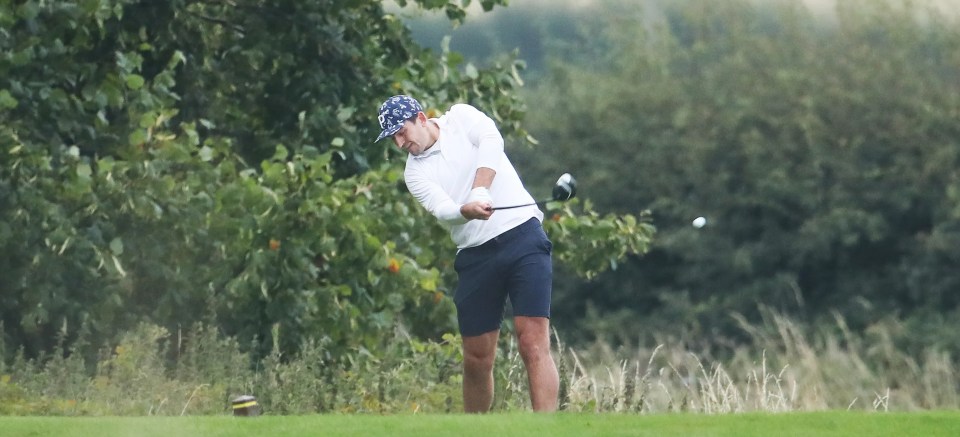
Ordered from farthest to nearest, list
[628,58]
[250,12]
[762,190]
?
1. [628,58]
2. [762,190]
3. [250,12]

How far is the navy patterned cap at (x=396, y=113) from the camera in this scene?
9.20 metres

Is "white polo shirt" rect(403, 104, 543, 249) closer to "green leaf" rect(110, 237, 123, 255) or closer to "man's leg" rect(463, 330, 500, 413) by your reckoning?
"man's leg" rect(463, 330, 500, 413)

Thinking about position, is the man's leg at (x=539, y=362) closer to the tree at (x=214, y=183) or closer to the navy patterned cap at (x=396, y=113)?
the navy patterned cap at (x=396, y=113)

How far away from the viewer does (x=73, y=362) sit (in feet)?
39.2

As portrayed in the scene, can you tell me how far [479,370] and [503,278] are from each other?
0.55 meters

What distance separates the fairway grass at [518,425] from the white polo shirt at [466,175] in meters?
1.09

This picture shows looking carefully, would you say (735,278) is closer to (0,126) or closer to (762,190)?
(762,190)

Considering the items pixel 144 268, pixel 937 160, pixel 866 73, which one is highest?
pixel 866 73

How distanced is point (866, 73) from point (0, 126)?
33.6 metres

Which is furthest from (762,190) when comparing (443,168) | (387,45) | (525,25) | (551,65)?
(443,168)

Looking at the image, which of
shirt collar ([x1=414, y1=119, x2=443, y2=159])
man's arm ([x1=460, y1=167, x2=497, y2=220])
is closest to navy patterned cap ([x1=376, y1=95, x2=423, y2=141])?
shirt collar ([x1=414, y1=119, x2=443, y2=159])

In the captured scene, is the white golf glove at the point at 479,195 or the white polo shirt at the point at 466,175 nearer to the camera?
the white golf glove at the point at 479,195

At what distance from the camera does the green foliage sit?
43.3 metres

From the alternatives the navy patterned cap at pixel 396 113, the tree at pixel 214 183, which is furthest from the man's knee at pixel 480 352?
the tree at pixel 214 183
